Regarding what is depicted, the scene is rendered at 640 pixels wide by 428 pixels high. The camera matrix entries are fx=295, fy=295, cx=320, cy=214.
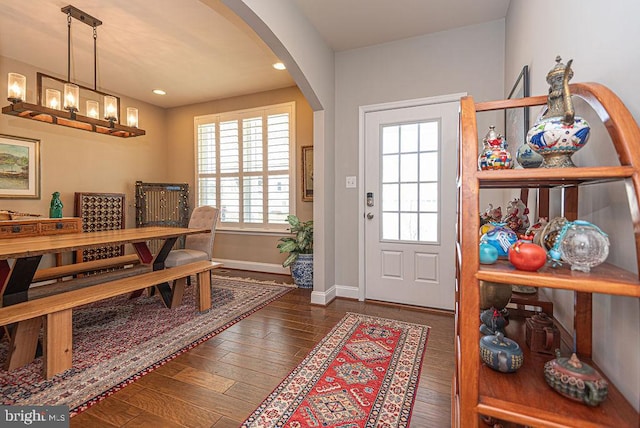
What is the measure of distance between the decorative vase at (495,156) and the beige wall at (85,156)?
16.6 feet

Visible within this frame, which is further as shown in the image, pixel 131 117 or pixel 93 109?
pixel 131 117

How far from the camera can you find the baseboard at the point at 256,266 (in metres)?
4.54

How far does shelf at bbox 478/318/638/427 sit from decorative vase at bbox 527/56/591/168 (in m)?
0.65

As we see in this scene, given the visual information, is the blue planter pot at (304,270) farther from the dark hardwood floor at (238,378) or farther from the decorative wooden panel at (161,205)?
the decorative wooden panel at (161,205)

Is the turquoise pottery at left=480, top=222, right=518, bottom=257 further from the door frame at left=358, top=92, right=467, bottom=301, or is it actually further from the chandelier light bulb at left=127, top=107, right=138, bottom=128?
the chandelier light bulb at left=127, top=107, right=138, bottom=128

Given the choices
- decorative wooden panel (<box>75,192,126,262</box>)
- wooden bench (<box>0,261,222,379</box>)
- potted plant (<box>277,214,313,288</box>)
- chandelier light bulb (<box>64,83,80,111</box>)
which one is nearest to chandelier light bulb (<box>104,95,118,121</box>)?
chandelier light bulb (<box>64,83,80,111</box>)

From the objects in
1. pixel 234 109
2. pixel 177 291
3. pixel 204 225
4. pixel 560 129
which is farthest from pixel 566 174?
pixel 234 109

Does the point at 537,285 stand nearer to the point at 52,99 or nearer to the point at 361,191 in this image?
the point at 361,191

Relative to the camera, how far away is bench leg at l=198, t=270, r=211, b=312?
9.46 ft

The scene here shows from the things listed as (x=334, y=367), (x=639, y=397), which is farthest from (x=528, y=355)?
(x=334, y=367)

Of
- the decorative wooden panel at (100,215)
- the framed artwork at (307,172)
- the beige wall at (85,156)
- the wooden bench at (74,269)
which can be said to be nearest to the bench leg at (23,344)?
the wooden bench at (74,269)

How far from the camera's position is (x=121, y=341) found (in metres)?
2.28

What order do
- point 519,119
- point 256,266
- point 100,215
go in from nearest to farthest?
point 519,119, point 100,215, point 256,266

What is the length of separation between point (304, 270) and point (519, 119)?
105 inches
